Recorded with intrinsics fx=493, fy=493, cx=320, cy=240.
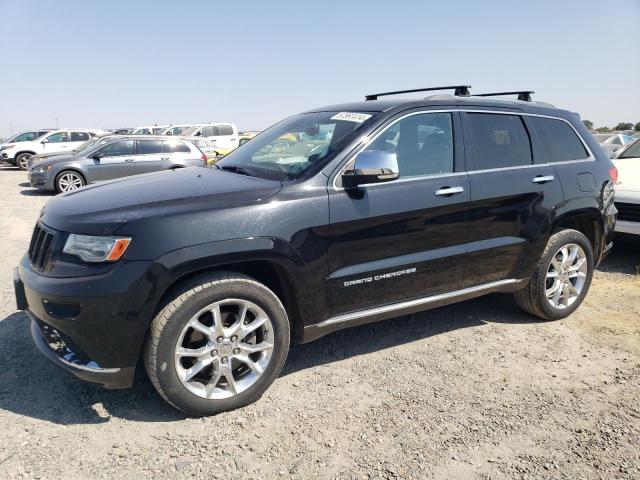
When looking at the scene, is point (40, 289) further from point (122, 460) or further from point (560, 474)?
point (560, 474)

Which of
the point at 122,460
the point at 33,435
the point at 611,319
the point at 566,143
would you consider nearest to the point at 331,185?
the point at 122,460

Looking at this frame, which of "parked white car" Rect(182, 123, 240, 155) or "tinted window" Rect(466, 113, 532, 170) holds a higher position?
"tinted window" Rect(466, 113, 532, 170)

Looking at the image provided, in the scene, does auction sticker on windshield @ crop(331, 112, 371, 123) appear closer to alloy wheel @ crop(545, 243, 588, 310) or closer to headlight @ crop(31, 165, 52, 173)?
alloy wheel @ crop(545, 243, 588, 310)

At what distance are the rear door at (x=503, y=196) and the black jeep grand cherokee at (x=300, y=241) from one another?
0.01m

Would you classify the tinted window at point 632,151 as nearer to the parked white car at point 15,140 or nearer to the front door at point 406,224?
the front door at point 406,224

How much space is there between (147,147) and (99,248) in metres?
10.8

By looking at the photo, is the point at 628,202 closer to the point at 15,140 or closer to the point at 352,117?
the point at 352,117

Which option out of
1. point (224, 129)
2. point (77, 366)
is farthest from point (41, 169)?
point (224, 129)

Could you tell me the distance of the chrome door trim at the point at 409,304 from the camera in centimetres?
318

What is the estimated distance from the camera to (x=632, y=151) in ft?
24.3

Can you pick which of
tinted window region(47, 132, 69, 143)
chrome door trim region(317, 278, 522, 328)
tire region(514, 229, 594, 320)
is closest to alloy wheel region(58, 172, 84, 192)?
tinted window region(47, 132, 69, 143)

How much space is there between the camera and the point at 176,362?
8.88 ft

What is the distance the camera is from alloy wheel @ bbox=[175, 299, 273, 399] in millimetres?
2756

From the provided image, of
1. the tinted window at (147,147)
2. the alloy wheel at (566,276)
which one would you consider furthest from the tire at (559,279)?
the tinted window at (147,147)
